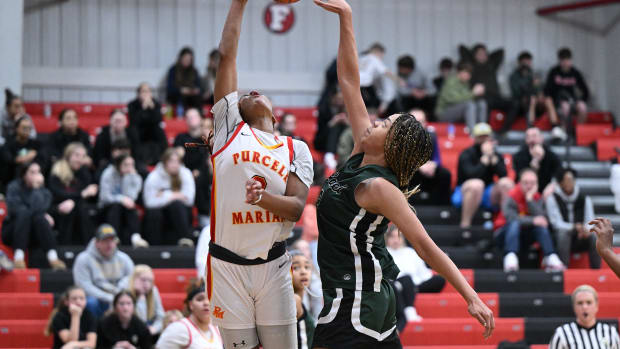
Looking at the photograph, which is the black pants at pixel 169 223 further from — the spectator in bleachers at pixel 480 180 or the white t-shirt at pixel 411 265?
the spectator in bleachers at pixel 480 180

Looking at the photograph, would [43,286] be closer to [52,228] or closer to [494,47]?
[52,228]

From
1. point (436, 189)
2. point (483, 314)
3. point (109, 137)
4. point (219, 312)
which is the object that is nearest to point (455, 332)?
point (436, 189)

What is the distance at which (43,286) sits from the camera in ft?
31.0

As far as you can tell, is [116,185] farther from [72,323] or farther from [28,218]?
[72,323]

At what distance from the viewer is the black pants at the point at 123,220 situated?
10094mm

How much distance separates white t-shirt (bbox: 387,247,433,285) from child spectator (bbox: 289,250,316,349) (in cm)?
376

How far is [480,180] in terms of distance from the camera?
11.3 metres

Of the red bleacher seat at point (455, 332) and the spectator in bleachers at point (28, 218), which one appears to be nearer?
the red bleacher seat at point (455, 332)

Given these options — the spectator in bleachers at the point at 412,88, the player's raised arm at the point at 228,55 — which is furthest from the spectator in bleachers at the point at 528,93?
the player's raised arm at the point at 228,55

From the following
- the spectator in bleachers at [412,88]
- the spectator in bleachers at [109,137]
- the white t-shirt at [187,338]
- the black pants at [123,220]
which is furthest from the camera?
the spectator in bleachers at [412,88]

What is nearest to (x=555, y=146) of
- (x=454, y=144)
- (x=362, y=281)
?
(x=454, y=144)

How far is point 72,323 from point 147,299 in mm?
762

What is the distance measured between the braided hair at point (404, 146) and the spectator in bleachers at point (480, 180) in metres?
7.11

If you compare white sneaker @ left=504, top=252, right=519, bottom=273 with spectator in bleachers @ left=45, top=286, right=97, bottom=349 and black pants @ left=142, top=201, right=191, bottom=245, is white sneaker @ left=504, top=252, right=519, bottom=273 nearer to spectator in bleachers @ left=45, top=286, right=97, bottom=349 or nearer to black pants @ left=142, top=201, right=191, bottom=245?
black pants @ left=142, top=201, right=191, bottom=245
